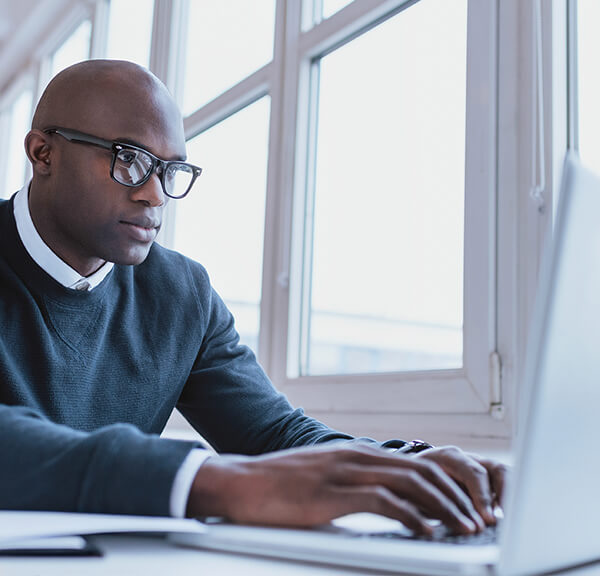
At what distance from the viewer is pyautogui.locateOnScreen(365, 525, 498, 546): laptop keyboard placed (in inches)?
22.0

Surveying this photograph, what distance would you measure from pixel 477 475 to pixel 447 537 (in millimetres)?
166

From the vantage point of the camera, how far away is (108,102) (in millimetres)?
1345

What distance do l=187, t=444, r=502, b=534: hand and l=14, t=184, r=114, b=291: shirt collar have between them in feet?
2.40

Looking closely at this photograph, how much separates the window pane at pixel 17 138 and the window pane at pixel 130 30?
1186 mm

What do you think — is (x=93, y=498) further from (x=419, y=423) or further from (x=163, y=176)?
(x=419, y=423)

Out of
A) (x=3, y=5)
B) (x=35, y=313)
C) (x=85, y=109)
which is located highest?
(x=3, y=5)

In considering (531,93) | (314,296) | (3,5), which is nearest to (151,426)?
(314,296)

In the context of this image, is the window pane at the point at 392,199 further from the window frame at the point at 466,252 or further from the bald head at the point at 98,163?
the bald head at the point at 98,163

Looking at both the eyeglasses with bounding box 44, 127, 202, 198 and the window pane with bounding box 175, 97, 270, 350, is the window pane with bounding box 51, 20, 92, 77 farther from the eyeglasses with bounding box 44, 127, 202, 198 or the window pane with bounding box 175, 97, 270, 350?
the eyeglasses with bounding box 44, 127, 202, 198

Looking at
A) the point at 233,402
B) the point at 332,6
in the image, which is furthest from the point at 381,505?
the point at 332,6

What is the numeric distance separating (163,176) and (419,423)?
28.3 inches

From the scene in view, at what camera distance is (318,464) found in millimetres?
602

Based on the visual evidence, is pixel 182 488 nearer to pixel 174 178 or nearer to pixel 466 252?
pixel 174 178

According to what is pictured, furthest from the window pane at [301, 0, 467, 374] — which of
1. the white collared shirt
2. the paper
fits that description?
the paper
